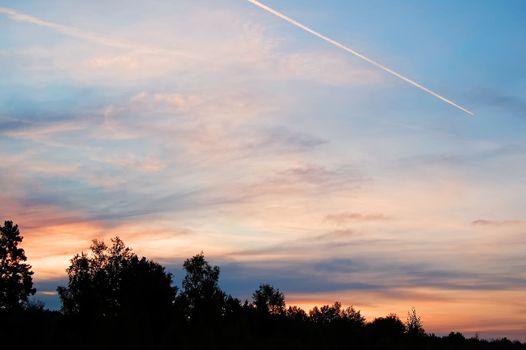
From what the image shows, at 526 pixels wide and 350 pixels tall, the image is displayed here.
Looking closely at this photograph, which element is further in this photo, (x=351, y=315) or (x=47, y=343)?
(x=351, y=315)

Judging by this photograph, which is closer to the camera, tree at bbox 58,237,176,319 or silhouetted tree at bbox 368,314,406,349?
tree at bbox 58,237,176,319

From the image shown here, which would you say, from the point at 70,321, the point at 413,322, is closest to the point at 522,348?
the point at 413,322

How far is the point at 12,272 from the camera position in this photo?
309ft

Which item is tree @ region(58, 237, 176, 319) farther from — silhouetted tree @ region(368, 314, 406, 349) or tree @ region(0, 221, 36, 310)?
silhouetted tree @ region(368, 314, 406, 349)

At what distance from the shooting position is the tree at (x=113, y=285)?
94062 mm

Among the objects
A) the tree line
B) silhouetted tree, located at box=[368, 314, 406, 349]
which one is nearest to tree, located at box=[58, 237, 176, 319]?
the tree line

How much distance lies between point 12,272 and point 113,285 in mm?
14156

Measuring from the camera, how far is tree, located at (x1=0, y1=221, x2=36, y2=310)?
92.1 m

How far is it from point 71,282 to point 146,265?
36.7 ft

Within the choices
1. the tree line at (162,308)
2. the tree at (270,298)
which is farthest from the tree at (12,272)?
the tree at (270,298)

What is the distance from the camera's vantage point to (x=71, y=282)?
95250mm

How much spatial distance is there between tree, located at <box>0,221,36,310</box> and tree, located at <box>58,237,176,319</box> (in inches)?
201

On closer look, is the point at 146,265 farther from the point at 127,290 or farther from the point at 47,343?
the point at 47,343

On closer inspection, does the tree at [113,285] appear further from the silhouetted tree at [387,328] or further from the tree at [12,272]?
the silhouetted tree at [387,328]
